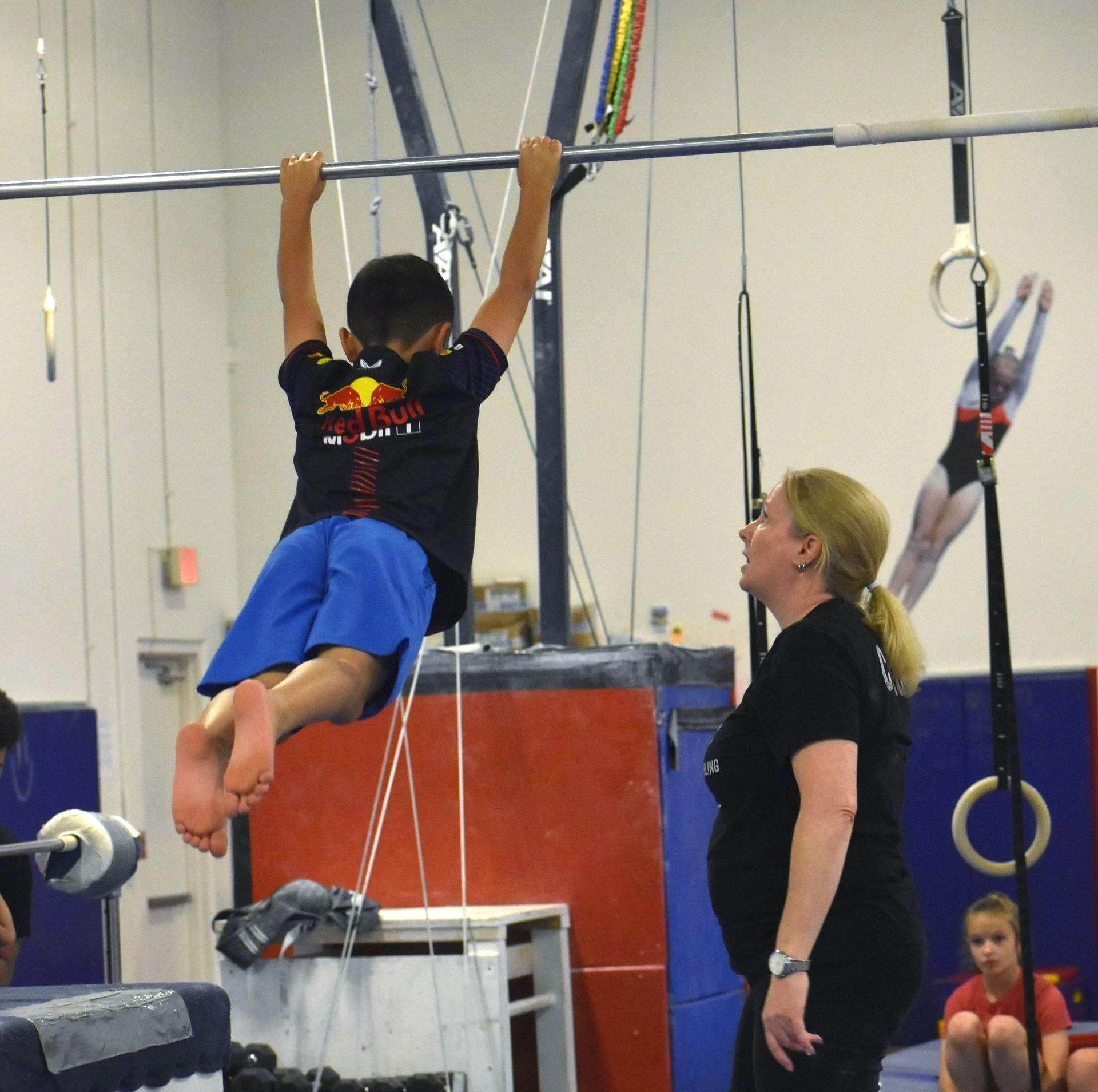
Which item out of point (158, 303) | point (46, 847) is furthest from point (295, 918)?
point (158, 303)

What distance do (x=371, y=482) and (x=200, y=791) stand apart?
0.74 m

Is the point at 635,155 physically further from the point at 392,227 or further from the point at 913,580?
the point at 392,227

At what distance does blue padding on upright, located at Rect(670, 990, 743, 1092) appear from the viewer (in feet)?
17.1

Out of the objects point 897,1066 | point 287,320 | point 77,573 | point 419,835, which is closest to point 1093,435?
point 897,1066

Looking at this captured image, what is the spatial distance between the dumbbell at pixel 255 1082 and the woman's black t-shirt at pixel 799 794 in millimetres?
2659

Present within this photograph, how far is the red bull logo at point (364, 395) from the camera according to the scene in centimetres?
299

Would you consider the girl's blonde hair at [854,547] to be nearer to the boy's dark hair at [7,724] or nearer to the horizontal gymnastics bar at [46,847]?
the horizontal gymnastics bar at [46,847]

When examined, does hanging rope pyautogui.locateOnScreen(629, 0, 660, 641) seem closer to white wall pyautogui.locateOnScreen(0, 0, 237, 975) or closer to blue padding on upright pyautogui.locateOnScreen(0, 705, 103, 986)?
white wall pyautogui.locateOnScreen(0, 0, 237, 975)

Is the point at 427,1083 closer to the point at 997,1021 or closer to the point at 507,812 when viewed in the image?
the point at 507,812

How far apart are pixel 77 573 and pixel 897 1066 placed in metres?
4.55

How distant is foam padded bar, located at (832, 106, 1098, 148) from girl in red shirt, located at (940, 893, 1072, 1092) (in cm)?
315

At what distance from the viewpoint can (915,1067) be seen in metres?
6.50

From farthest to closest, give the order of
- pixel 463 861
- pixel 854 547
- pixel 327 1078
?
pixel 463 861, pixel 327 1078, pixel 854 547

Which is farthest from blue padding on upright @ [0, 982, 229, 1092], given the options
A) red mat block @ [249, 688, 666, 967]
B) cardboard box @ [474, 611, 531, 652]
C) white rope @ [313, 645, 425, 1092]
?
cardboard box @ [474, 611, 531, 652]
